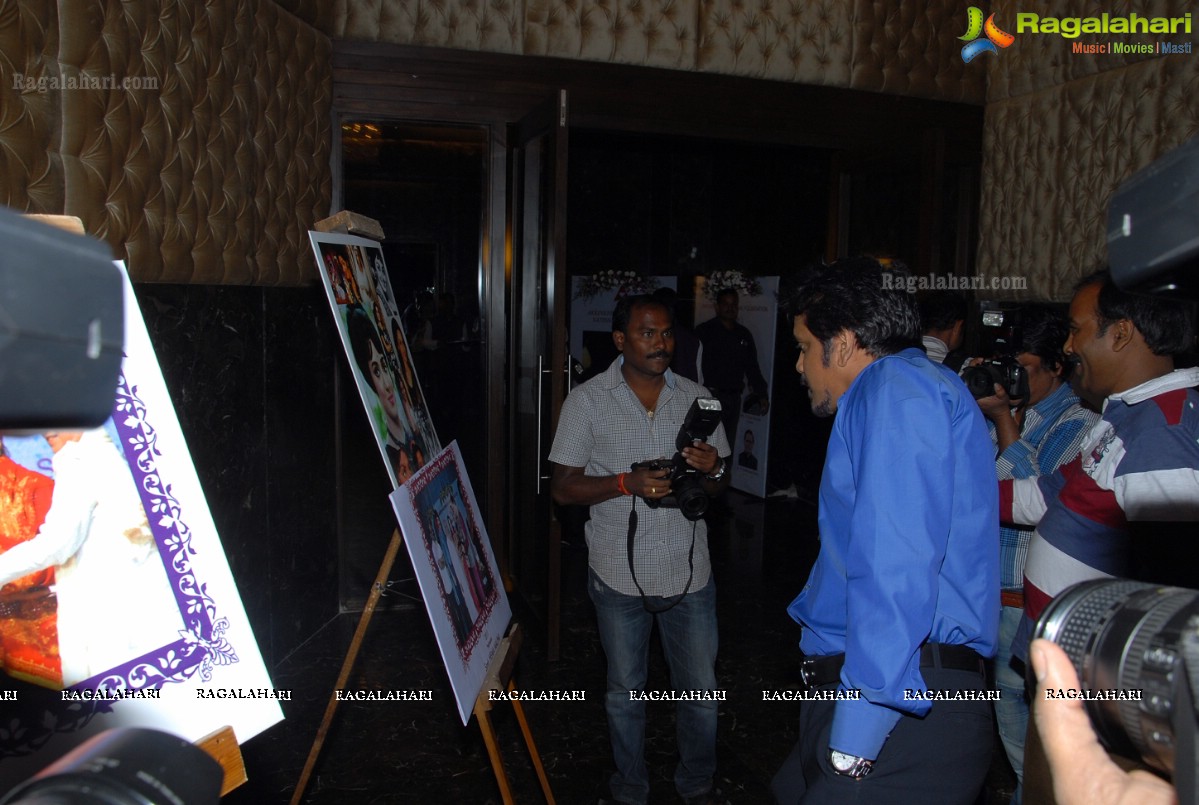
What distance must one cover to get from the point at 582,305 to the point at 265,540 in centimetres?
411

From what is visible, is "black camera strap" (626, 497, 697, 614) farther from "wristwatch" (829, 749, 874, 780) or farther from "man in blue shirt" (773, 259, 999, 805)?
"wristwatch" (829, 749, 874, 780)

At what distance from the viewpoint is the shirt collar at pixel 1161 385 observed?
2.01m

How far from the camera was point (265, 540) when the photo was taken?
3.56 metres

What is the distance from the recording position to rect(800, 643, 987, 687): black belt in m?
1.66

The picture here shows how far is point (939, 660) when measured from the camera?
5.44ft

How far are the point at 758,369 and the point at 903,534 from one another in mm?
5315

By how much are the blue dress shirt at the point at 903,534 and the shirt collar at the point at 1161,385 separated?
23.8 inches

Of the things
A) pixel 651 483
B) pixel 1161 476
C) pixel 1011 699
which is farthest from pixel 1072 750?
pixel 1011 699

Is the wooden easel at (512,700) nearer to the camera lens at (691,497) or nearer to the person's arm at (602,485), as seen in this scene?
the person's arm at (602,485)

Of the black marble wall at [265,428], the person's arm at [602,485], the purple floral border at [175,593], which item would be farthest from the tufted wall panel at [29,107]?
the person's arm at [602,485]

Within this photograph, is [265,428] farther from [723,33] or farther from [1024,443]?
[723,33]

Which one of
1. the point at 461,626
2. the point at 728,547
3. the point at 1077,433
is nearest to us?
the point at 461,626

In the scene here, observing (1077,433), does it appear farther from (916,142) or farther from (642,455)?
(916,142)

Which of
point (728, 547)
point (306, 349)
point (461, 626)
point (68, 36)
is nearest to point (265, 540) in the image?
point (306, 349)
